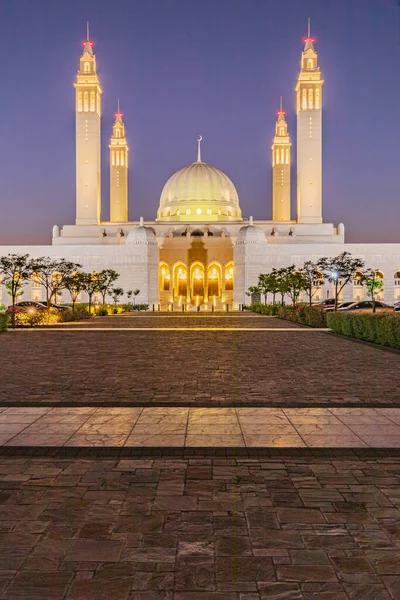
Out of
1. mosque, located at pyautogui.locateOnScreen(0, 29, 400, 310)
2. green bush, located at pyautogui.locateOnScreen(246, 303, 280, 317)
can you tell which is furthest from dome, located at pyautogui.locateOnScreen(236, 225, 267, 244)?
green bush, located at pyautogui.locateOnScreen(246, 303, 280, 317)

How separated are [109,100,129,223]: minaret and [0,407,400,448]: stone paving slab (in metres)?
75.6

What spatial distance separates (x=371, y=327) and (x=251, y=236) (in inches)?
1858

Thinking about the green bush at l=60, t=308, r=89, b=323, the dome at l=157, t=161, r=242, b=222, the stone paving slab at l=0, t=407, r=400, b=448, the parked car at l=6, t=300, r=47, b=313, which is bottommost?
the stone paving slab at l=0, t=407, r=400, b=448

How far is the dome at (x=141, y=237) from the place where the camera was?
63.1m

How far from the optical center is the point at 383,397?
779 cm

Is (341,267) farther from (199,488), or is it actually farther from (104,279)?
(199,488)

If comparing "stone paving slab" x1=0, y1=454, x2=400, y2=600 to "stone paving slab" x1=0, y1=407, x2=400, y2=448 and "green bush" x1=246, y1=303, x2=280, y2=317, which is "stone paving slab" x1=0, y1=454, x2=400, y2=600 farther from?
"green bush" x1=246, y1=303, x2=280, y2=317

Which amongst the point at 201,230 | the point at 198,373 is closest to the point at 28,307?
the point at 198,373

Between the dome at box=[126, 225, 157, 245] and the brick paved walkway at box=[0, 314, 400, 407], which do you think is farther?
the dome at box=[126, 225, 157, 245]

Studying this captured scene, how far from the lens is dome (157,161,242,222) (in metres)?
75.5

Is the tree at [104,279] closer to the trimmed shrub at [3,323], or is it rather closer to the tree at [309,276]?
the tree at [309,276]

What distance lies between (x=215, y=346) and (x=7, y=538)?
11913 mm

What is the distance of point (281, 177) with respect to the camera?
3184 inches

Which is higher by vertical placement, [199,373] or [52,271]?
[52,271]
